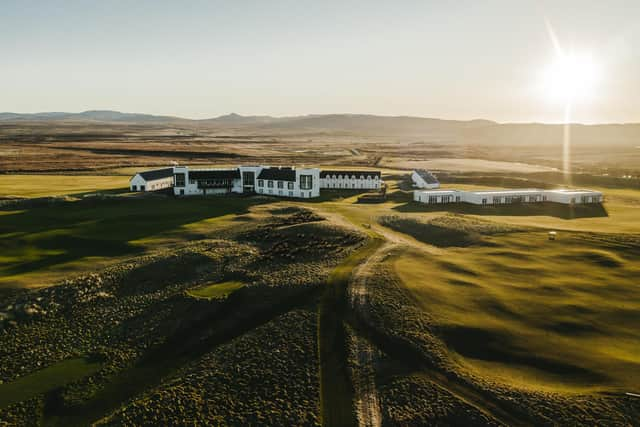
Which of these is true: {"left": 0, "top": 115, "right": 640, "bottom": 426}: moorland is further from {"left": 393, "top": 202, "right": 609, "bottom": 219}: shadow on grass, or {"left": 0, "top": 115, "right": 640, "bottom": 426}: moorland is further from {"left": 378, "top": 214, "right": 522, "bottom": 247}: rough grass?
{"left": 393, "top": 202, "right": 609, "bottom": 219}: shadow on grass

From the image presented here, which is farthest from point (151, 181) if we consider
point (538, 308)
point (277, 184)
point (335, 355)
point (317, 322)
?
point (538, 308)

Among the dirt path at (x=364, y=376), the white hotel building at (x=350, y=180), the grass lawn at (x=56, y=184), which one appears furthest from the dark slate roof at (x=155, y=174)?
the dirt path at (x=364, y=376)

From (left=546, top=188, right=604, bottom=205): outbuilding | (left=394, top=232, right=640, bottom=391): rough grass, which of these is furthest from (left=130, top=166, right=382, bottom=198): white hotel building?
(left=546, top=188, right=604, bottom=205): outbuilding

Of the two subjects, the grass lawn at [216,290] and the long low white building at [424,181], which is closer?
the grass lawn at [216,290]

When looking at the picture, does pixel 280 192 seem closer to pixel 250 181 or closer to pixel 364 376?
pixel 250 181

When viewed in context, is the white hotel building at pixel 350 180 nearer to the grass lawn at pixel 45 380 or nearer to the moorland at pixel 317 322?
the moorland at pixel 317 322

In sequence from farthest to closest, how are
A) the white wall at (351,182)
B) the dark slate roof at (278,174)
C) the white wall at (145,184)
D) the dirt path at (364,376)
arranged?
the white wall at (351,182)
the dark slate roof at (278,174)
the white wall at (145,184)
the dirt path at (364,376)
